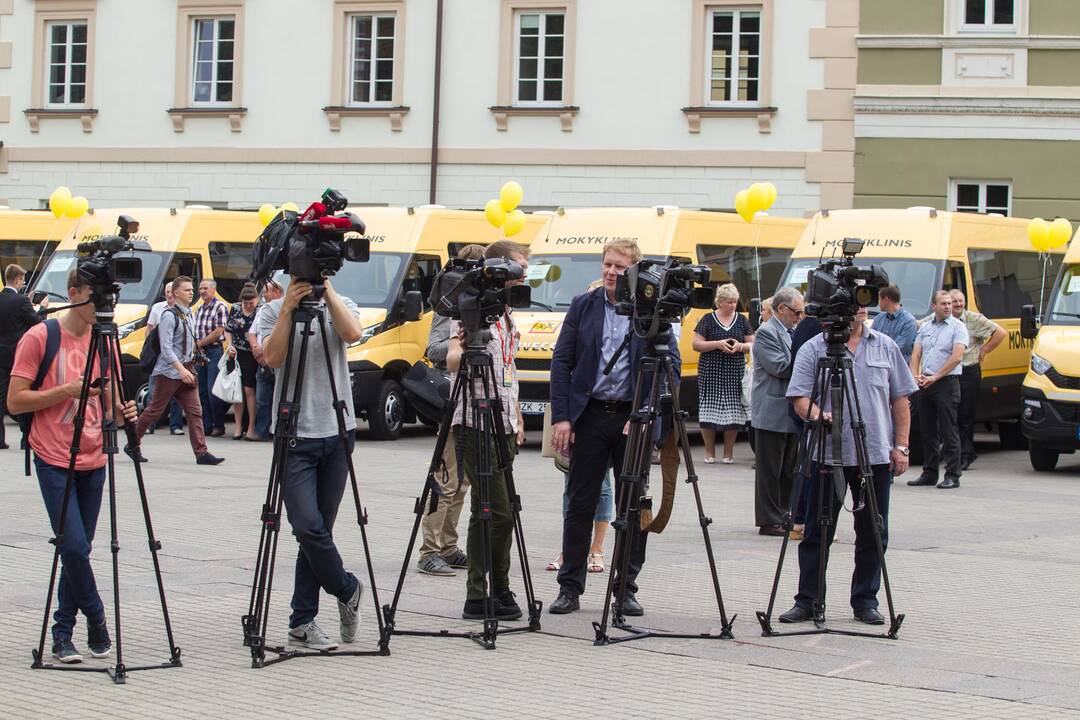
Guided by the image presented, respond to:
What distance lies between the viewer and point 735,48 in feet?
87.4

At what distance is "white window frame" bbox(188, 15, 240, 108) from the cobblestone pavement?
54.6 ft

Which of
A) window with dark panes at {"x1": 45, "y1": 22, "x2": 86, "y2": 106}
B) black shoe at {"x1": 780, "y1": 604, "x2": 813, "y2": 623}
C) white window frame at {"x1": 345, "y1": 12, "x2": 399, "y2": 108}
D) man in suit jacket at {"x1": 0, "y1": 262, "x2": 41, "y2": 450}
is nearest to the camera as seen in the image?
black shoe at {"x1": 780, "y1": 604, "x2": 813, "y2": 623}

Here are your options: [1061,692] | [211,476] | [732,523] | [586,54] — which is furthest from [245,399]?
[1061,692]

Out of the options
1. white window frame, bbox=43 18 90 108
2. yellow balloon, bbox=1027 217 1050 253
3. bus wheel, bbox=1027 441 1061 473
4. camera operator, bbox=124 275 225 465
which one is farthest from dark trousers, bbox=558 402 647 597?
white window frame, bbox=43 18 90 108

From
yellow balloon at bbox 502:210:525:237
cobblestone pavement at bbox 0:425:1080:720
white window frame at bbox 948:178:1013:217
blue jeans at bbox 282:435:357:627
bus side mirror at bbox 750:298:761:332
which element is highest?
white window frame at bbox 948:178:1013:217

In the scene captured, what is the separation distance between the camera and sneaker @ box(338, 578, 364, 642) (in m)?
7.66

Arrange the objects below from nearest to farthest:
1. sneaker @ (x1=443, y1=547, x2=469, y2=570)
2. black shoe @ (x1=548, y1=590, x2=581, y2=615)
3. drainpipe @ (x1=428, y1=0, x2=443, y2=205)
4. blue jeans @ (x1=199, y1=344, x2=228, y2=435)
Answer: black shoe @ (x1=548, y1=590, x2=581, y2=615)
sneaker @ (x1=443, y1=547, x2=469, y2=570)
blue jeans @ (x1=199, y1=344, x2=228, y2=435)
drainpipe @ (x1=428, y1=0, x2=443, y2=205)

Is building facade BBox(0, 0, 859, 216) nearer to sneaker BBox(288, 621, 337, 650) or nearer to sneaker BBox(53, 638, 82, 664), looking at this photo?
sneaker BBox(288, 621, 337, 650)

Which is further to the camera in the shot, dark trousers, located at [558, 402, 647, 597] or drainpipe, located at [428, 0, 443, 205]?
drainpipe, located at [428, 0, 443, 205]

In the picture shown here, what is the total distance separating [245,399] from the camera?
19.4 metres

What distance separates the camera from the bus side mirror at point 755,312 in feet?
57.7

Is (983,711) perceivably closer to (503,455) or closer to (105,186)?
(503,455)

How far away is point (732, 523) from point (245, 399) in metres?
8.22

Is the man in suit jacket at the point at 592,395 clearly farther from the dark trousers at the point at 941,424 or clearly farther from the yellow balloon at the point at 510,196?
the yellow balloon at the point at 510,196
